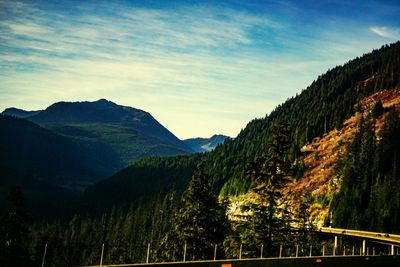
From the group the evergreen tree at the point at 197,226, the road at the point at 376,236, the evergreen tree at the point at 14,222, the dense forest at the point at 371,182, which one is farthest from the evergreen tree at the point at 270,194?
the dense forest at the point at 371,182

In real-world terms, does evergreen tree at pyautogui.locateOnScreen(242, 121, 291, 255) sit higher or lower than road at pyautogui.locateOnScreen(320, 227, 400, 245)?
higher

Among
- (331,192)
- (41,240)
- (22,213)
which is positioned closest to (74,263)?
(41,240)

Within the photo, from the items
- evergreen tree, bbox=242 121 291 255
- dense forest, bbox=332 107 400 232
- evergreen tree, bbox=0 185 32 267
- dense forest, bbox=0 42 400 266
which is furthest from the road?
evergreen tree, bbox=0 185 32 267

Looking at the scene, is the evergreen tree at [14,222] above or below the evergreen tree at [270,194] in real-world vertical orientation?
below

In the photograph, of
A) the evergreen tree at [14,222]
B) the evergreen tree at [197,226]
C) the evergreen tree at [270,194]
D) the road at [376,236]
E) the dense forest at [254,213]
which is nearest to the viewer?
the evergreen tree at [270,194]

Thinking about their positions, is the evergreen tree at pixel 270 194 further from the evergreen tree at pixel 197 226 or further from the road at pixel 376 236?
the road at pixel 376 236

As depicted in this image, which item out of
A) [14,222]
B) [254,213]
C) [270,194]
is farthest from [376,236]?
[14,222]

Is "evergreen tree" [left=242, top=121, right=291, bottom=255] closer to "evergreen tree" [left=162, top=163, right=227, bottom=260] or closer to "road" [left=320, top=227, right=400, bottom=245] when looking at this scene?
"evergreen tree" [left=162, top=163, right=227, bottom=260]

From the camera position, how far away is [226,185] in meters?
189

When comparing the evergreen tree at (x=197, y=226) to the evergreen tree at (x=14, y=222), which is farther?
the evergreen tree at (x=14, y=222)

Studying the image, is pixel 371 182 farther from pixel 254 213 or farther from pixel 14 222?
pixel 14 222

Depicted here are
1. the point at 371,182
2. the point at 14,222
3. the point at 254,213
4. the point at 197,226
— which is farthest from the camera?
the point at 371,182

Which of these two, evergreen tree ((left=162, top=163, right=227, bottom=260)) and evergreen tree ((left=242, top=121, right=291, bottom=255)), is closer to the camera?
evergreen tree ((left=242, top=121, right=291, bottom=255))

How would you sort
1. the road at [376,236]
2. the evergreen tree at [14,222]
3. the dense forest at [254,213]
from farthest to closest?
the road at [376,236] < the evergreen tree at [14,222] < the dense forest at [254,213]
